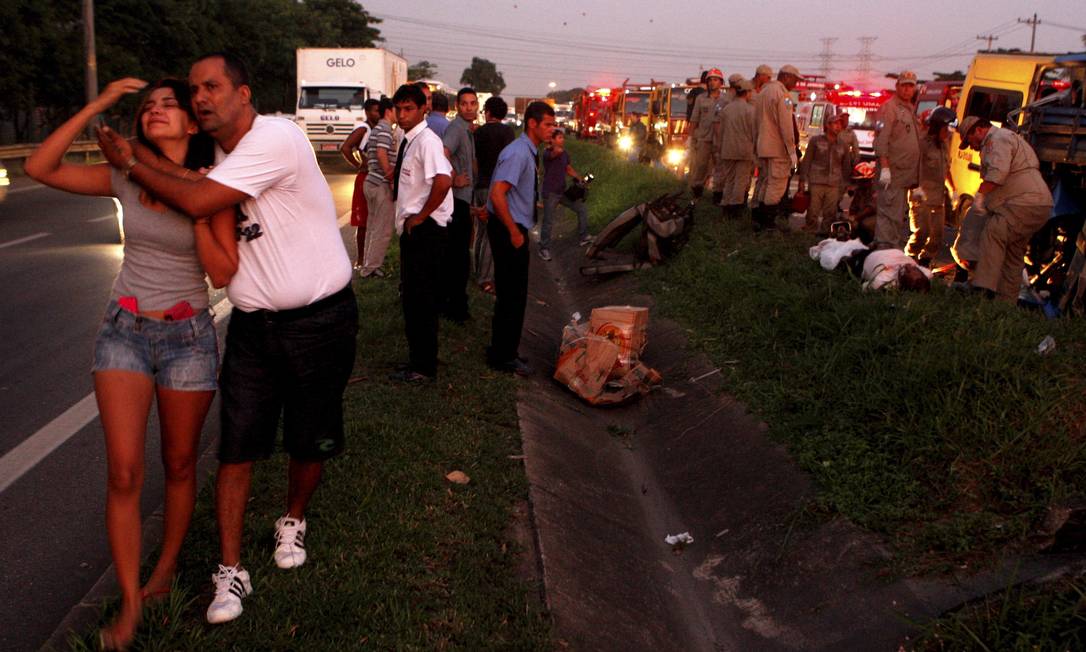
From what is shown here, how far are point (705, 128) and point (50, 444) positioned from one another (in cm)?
1165

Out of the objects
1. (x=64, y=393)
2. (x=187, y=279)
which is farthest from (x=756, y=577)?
(x=64, y=393)

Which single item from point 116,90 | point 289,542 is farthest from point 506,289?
point 116,90

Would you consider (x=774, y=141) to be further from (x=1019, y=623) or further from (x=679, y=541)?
(x=1019, y=623)

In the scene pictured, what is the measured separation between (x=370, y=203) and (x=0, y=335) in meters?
3.74

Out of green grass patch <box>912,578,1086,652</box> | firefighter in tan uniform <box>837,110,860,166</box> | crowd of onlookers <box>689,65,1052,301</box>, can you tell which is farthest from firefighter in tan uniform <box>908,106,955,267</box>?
green grass patch <box>912,578,1086,652</box>

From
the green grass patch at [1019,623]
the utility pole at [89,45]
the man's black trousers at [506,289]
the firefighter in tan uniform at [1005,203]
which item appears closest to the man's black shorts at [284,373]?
the green grass patch at [1019,623]

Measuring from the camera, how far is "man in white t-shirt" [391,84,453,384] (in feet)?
21.1

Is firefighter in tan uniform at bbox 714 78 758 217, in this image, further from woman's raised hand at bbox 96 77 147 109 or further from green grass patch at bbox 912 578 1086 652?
woman's raised hand at bbox 96 77 147 109

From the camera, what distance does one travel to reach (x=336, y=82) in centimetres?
3253

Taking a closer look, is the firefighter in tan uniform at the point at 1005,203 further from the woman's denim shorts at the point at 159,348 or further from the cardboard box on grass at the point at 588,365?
the woman's denim shorts at the point at 159,348

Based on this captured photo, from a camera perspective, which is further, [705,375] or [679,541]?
[705,375]

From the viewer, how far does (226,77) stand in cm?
335

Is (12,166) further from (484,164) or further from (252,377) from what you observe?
(252,377)

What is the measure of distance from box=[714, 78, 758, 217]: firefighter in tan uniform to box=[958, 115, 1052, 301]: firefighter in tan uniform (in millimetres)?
3850
